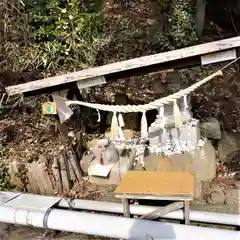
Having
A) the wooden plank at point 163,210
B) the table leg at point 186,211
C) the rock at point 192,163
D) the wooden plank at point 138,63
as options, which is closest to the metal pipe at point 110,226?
the wooden plank at point 163,210

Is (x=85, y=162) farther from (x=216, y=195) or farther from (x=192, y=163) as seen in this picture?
(x=216, y=195)

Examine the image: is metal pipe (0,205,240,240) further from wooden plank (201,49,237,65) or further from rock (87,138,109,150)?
rock (87,138,109,150)

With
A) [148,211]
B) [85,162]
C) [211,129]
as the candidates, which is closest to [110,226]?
[148,211]

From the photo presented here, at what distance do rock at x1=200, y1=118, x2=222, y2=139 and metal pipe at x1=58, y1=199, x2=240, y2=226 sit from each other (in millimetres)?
2447

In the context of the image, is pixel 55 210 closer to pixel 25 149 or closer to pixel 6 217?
pixel 6 217

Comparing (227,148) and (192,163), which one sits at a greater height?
(227,148)

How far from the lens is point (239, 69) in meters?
8.55

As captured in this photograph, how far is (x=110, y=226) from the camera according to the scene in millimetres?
3590

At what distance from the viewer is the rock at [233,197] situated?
5.08 meters

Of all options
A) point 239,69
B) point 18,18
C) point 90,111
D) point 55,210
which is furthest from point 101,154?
point 239,69

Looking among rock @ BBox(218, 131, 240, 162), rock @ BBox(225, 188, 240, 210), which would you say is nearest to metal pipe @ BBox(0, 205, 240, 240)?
rock @ BBox(225, 188, 240, 210)

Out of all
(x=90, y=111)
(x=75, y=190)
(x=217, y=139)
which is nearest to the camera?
(x=75, y=190)

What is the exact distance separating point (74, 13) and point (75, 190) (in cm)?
358

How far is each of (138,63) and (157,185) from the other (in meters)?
1.46
